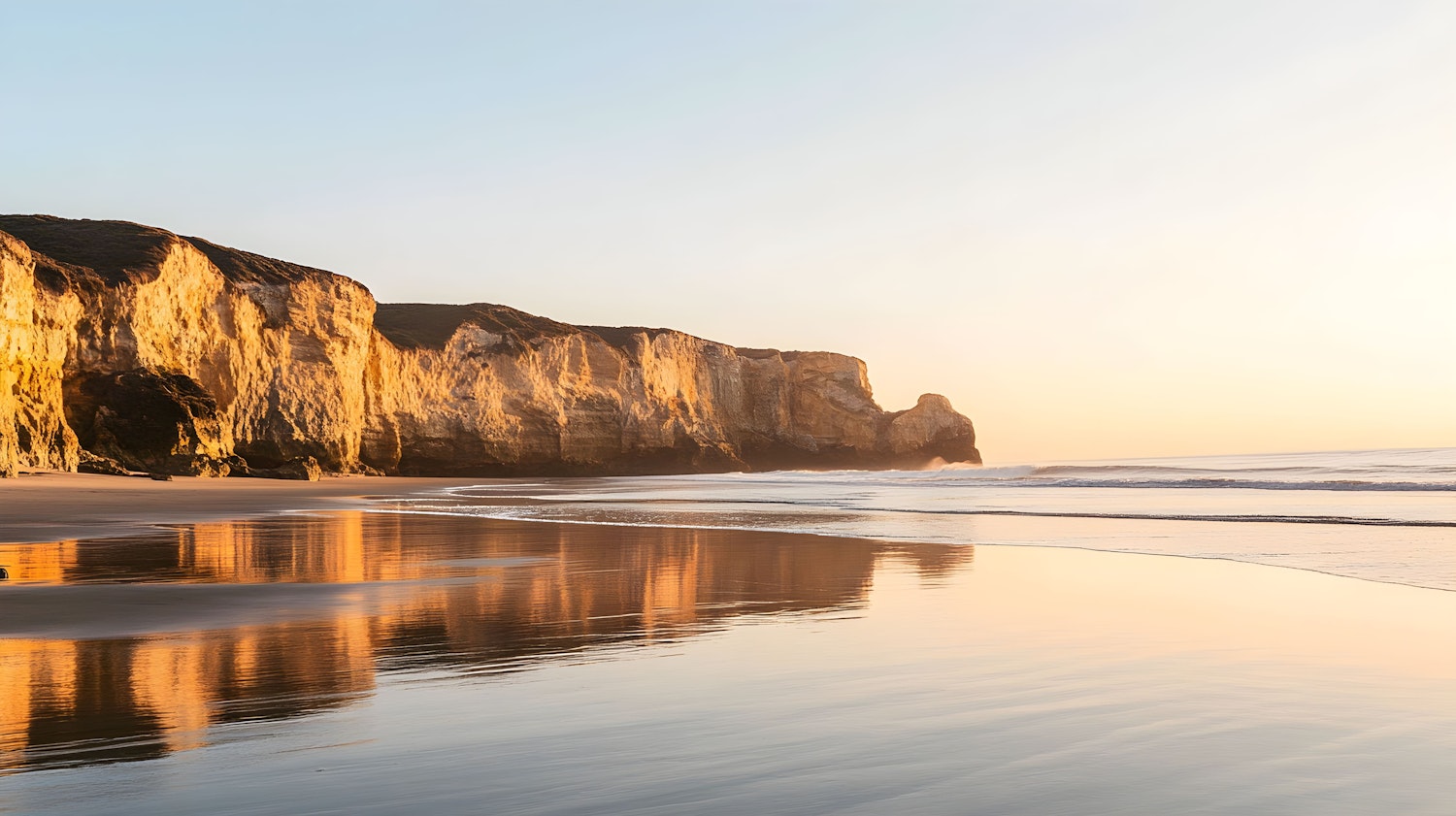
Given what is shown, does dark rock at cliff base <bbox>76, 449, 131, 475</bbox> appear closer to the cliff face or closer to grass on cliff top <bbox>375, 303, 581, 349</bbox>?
the cliff face

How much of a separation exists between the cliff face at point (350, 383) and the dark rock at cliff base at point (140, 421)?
0.23 ft

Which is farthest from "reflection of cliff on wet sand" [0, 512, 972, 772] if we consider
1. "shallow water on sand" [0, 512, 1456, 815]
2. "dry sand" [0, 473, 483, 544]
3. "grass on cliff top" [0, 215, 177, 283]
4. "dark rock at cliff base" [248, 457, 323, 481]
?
"dark rock at cliff base" [248, 457, 323, 481]

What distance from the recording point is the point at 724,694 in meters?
4.26

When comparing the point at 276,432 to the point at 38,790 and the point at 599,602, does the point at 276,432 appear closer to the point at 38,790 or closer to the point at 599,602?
the point at 599,602

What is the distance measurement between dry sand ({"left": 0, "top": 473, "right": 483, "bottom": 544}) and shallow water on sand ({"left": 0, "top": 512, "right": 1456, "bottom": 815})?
653 cm

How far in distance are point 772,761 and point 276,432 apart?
47234 millimetres

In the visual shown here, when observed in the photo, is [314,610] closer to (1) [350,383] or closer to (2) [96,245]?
(2) [96,245]

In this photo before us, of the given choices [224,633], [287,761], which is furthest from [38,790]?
[224,633]

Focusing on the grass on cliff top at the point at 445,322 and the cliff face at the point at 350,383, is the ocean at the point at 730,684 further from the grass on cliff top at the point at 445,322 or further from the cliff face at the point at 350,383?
the grass on cliff top at the point at 445,322

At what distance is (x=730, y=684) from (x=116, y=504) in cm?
2072

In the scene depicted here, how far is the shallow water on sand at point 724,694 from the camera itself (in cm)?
293

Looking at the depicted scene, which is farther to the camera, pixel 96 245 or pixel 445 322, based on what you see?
pixel 445 322

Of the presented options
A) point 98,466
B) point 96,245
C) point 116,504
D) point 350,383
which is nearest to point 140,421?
point 98,466

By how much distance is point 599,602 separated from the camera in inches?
282
